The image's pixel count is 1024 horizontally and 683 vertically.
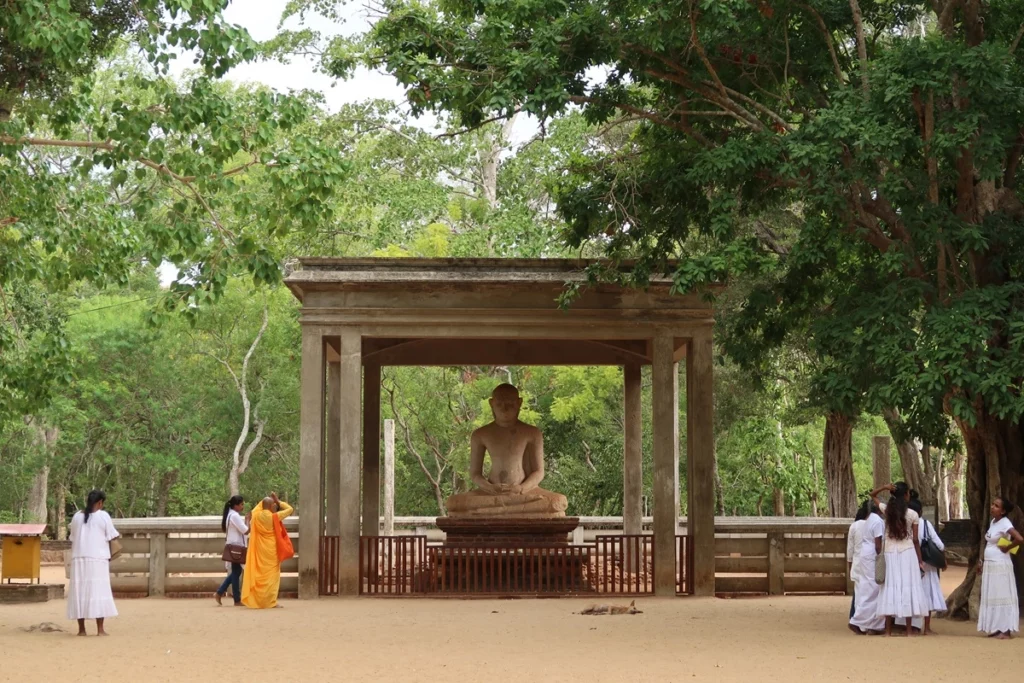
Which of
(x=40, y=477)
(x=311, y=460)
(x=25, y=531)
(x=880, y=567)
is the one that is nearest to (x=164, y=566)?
(x=311, y=460)

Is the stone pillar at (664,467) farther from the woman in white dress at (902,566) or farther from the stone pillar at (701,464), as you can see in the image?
the woman in white dress at (902,566)

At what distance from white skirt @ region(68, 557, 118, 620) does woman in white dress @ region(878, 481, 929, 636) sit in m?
7.74

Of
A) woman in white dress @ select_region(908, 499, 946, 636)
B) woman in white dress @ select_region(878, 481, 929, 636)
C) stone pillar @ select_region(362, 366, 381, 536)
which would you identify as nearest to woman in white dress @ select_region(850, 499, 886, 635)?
woman in white dress @ select_region(878, 481, 929, 636)

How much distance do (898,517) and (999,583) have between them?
112 centimetres

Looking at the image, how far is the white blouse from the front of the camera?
43.3 feet

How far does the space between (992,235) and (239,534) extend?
9.74 m

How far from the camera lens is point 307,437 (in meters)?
17.1

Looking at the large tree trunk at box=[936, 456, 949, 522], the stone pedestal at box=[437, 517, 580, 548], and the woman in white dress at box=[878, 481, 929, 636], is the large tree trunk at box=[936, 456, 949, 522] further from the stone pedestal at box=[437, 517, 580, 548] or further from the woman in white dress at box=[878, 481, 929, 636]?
the woman in white dress at box=[878, 481, 929, 636]

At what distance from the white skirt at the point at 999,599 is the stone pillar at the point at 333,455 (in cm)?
946

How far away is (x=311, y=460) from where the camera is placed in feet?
56.1

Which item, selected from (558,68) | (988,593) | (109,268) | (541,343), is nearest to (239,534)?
(109,268)

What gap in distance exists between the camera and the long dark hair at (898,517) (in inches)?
520

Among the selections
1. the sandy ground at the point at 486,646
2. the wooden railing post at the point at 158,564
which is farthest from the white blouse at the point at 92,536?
the wooden railing post at the point at 158,564

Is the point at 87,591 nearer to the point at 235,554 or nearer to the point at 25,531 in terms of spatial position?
the point at 235,554
